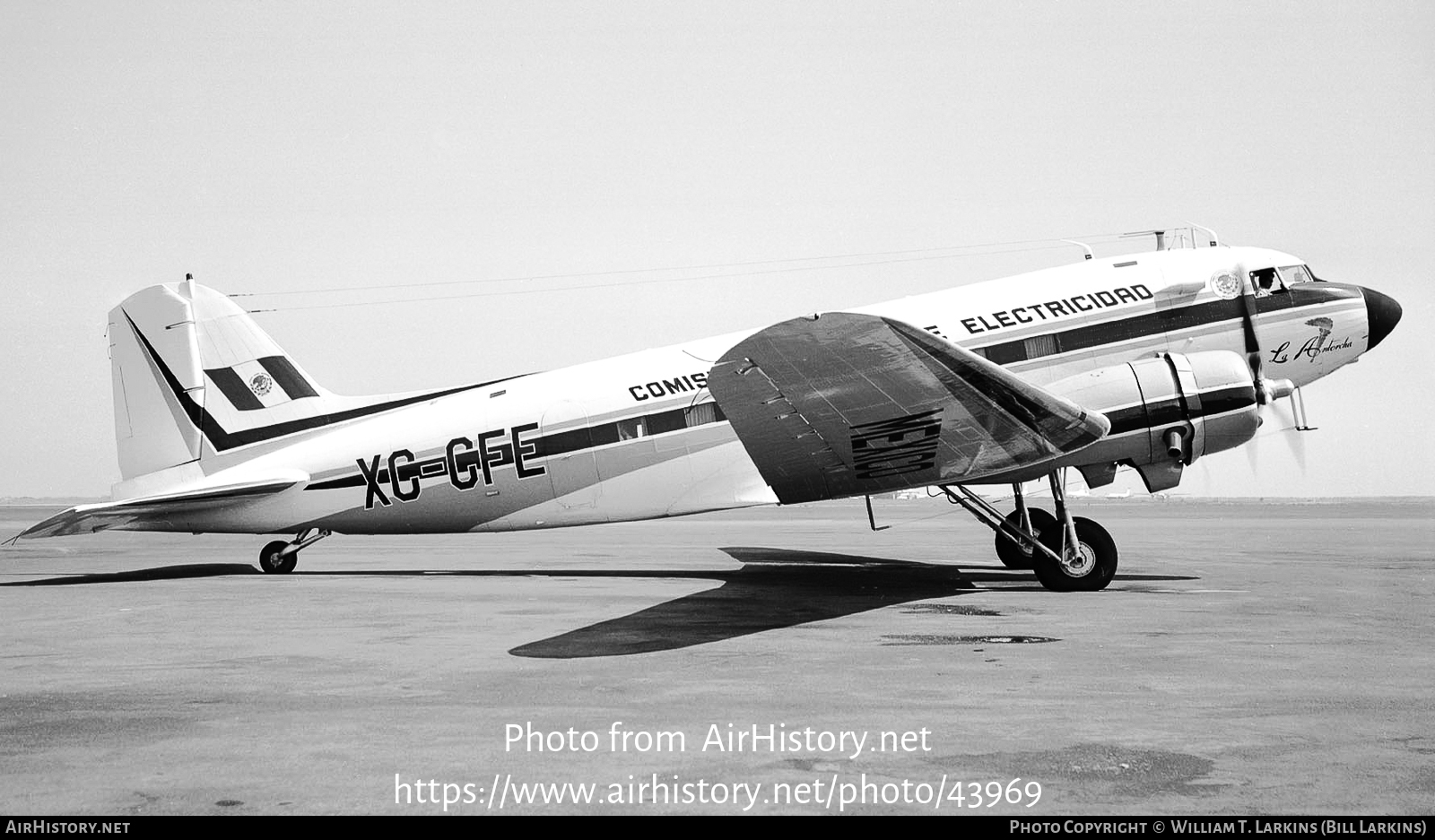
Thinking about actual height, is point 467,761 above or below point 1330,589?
above

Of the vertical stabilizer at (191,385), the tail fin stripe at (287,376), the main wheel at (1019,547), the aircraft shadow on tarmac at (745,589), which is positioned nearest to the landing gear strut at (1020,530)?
the main wheel at (1019,547)

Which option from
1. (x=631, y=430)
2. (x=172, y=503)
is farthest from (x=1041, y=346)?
(x=172, y=503)

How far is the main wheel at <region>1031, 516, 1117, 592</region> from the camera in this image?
13398 millimetres

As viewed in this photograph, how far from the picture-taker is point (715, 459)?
15.1 metres

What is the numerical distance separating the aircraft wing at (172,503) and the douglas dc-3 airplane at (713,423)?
0.04m

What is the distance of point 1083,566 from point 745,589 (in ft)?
14.5

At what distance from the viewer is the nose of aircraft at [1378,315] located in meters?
15.0

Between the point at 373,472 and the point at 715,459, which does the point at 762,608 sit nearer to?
the point at 715,459

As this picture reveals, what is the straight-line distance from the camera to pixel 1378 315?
15.0 meters

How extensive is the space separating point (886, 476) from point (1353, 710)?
6.90 meters

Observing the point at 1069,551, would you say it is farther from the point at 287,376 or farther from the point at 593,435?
the point at 287,376

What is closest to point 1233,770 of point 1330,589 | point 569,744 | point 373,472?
point 569,744

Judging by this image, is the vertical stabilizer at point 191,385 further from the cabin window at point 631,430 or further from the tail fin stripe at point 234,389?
the cabin window at point 631,430

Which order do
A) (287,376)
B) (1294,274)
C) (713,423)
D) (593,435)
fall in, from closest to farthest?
(1294,274), (713,423), (593,435), (287,376)
